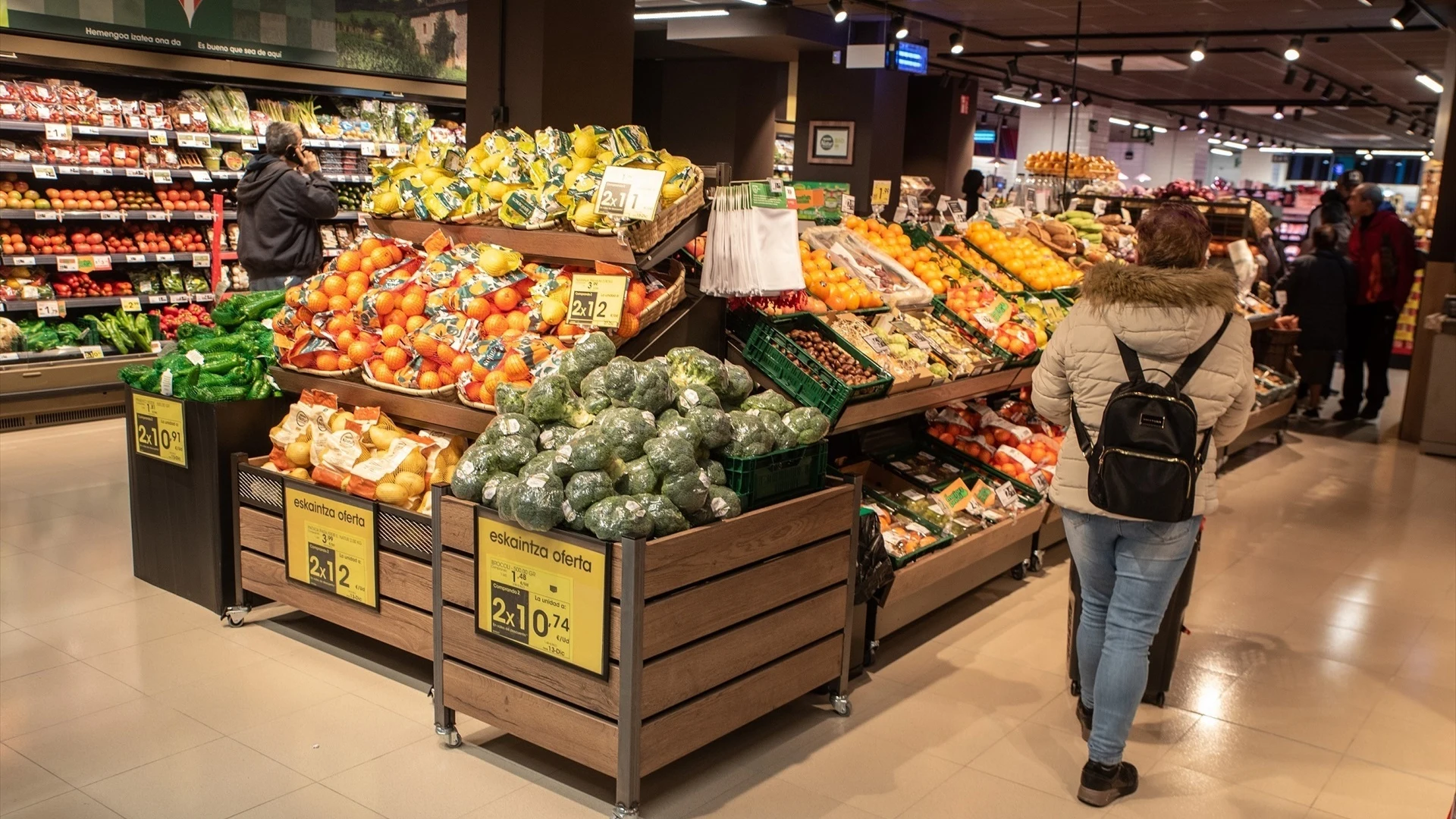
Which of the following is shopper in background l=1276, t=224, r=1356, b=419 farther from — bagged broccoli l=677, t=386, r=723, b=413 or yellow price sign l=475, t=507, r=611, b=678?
yellow price sign l=475, t=507, r=611, b=678

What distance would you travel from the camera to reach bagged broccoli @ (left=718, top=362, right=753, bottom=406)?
343 centimetres

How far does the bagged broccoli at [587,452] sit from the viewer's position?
2.97 m

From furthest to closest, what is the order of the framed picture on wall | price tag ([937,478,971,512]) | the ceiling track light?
1. the framed picture on wall
2. the ceiling track light
3. price tag ([937,478,971,512])

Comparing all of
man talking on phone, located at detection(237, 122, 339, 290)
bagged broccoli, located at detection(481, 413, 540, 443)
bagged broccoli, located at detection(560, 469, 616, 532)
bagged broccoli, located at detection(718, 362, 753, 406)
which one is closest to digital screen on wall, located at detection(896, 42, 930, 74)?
man talking on phone, located at detection(237, 122, 339, 290)

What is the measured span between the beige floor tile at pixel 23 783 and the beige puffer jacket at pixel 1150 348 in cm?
277

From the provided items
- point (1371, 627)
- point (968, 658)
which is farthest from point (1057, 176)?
point (968, 658)

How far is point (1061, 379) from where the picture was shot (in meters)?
3.12

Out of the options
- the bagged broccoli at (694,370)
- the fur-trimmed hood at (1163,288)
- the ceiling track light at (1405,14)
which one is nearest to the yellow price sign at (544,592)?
the bagged broccoli at (694,370)

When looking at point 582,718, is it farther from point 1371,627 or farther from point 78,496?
point 78,496

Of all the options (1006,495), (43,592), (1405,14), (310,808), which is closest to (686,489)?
(310,808)

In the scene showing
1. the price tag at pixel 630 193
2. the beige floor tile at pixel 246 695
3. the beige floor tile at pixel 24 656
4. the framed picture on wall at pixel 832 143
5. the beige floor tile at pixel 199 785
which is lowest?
the beige floor tile at pixel 24 656

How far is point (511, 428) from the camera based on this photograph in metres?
3.17

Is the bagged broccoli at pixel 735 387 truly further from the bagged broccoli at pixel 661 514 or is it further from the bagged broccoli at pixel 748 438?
the bagged broccoli at pixel 661 514

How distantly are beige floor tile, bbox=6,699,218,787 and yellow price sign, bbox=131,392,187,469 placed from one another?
1100mm
